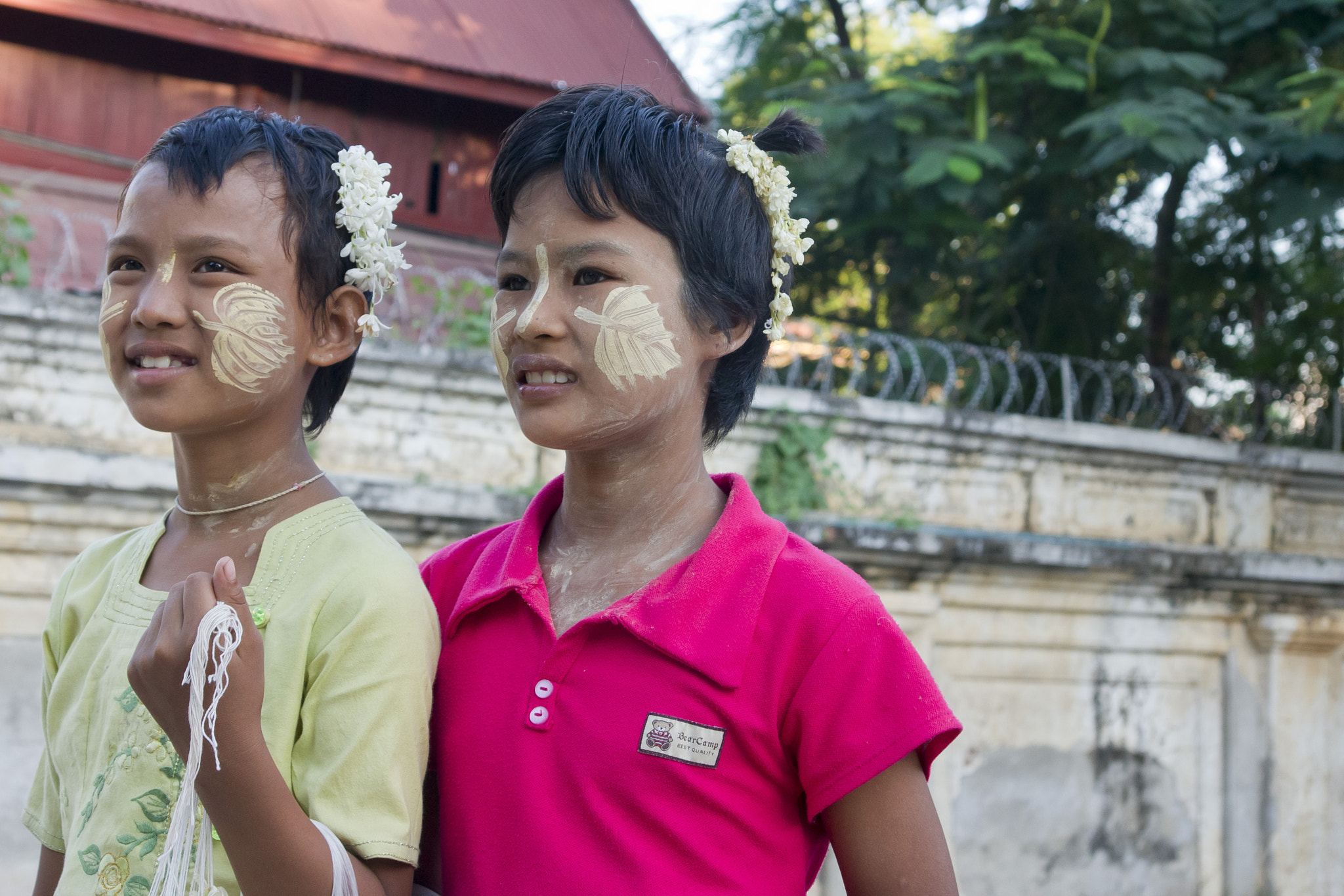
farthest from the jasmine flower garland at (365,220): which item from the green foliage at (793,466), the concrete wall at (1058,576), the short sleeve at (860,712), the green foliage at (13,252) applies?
the green foliage at (793,466)

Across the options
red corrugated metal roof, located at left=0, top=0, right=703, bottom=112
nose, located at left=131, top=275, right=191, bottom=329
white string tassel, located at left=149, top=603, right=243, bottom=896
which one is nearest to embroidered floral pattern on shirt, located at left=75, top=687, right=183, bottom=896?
white string tassel, located at left=149, top=603, right=243, bottom=896

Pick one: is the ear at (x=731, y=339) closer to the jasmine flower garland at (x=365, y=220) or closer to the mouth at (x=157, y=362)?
the jasmine flower garland at (x=365, y=220)

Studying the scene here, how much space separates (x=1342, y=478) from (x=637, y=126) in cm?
632

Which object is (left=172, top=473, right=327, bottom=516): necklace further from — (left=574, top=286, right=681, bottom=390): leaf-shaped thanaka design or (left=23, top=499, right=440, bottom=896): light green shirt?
(left=574, top=286, right=681, bottom=390): leaf-shaped thanaka design

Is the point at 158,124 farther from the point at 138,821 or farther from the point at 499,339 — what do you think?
the point at 138,821

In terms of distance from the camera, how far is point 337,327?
6.34 ft

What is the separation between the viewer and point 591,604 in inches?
71.5

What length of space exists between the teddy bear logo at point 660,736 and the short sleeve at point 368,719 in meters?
0.34

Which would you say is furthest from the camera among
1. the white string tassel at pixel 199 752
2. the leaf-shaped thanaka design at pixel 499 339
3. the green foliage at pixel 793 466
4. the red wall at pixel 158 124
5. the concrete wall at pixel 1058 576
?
the red wall at pixel 158 124

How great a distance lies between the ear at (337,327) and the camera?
190 cm

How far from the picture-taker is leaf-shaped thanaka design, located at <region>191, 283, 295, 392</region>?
5.73ft

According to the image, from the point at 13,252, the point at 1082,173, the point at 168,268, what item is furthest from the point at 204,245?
the point at 1082,173

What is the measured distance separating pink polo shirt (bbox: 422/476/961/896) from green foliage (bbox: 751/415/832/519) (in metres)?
3.81

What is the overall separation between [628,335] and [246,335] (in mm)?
589
